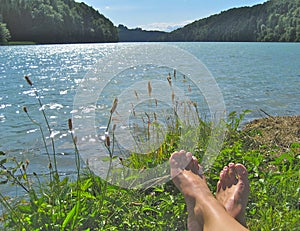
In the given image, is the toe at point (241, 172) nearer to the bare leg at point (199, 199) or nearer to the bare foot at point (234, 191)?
the bare foot at point (234, 191)

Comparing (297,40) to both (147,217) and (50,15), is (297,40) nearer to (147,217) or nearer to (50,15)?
(50,15)

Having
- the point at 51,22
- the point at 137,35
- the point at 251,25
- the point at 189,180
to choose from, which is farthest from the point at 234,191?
the point at 137,35

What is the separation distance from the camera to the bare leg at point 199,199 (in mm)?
2053

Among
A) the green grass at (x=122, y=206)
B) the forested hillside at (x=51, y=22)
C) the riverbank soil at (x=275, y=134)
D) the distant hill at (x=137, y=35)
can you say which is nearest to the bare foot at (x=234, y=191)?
the green grass at (x=122, y=206)

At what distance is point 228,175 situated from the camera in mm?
2838

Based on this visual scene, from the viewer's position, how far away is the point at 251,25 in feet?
341

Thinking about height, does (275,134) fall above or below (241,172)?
below

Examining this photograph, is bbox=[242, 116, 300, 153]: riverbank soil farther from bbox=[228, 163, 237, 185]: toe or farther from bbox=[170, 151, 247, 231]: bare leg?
bbox=[170, 151, 247, 231]: bare leg

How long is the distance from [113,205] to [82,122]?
4.80m

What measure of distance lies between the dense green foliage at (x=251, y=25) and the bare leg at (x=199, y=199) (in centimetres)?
8804

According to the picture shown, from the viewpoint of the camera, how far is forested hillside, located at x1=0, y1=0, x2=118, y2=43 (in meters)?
77.7

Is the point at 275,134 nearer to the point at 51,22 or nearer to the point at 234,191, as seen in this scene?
the point at 234,191

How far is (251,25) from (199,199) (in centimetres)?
10927

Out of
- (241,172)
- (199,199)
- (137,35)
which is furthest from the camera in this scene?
(137,35)
